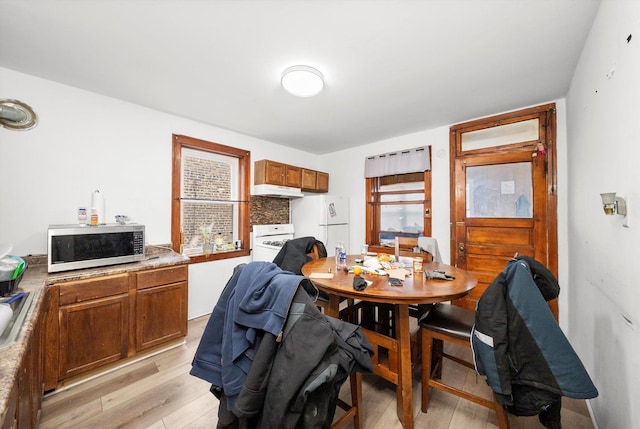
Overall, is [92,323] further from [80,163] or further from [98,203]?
[80,163]

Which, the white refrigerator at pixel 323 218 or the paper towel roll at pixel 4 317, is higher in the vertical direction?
the white refrigerator at pixel 323 218

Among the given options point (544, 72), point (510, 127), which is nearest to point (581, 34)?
point (544, 72)

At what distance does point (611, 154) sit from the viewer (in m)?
1.36

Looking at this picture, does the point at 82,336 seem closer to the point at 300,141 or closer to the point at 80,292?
the point at 80,292

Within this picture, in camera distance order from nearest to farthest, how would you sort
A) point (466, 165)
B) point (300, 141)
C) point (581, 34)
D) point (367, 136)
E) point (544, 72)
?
point (581, 34) → point (544, 72) → point (466, 165) → point (367, 136) → point (300, 141)

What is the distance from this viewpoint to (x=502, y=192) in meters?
2.88

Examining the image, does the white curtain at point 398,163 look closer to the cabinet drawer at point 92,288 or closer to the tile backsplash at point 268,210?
the tile backsplash at point 268,210

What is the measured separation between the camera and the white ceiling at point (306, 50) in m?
1.48

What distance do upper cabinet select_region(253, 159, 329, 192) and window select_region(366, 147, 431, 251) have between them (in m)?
0.88

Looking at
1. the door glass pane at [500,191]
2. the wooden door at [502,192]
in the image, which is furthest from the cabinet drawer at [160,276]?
the door glass pane at [500,191]

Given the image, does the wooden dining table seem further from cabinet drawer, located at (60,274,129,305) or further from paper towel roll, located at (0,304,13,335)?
cabinet drawer, located at (60,274,129,305)

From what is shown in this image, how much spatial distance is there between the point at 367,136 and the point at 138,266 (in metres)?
3.31

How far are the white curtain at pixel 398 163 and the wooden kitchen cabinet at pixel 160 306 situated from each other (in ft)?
9.90

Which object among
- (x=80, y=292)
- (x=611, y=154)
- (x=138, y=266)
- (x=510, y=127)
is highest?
(x=510, y=127)
